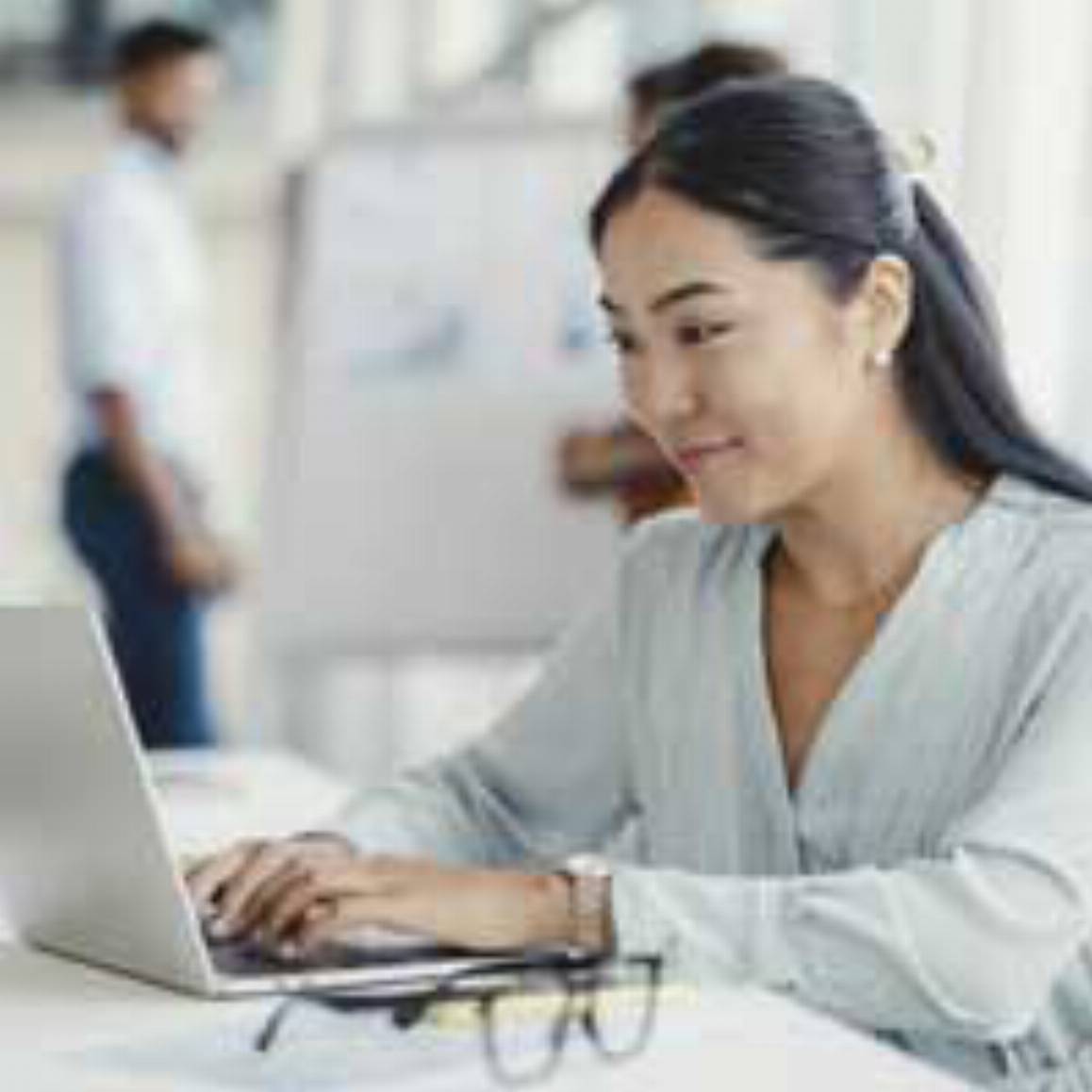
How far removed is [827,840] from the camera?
195 centimetres

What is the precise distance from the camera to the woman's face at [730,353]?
1.86m

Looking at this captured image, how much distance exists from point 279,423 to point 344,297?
261 millimetres

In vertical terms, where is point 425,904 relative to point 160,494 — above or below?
above

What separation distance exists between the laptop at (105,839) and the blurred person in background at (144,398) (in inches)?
123

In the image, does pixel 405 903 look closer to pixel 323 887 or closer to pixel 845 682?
pixel 323 887

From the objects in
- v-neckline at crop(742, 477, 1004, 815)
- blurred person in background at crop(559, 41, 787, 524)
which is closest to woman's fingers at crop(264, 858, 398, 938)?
v-neckline at crop(742, 477, 1004, 815)

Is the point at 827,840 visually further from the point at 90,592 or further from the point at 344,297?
the point at 90,592

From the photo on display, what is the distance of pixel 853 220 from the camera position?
189cm

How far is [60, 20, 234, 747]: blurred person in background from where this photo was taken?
4945mm

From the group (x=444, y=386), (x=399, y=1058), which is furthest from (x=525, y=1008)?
(x=444, y=386)

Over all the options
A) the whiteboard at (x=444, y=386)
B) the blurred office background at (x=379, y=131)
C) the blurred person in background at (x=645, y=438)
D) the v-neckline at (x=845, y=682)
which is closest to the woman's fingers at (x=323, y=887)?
the v-neckline at (x=845, y=682)

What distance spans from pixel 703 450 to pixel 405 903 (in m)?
0.40

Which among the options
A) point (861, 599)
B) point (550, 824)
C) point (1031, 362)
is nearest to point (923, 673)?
point (861, 599)

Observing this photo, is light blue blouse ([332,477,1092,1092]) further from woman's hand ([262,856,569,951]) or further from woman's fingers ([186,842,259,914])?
woman's fingers ([186,842,259,914])
